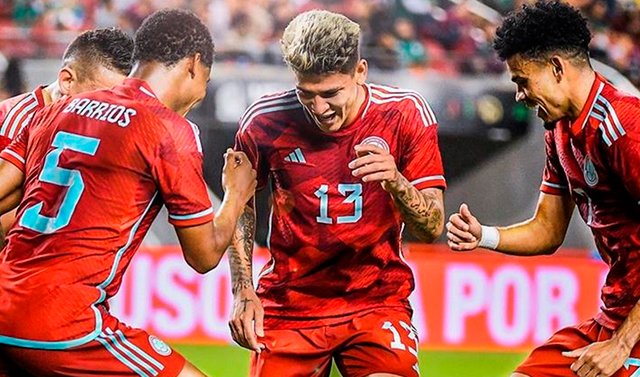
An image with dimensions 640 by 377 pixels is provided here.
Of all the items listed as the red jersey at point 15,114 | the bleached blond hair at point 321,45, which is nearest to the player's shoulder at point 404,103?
the bleached blond hair at point 321,45

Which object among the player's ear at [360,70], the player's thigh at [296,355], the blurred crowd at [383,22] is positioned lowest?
the blurred crowd at [383,22]

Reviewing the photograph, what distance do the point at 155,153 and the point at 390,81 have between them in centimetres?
766

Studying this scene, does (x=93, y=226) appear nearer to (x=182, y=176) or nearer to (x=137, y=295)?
(x=182, y=176)

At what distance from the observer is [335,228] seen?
4363 mm

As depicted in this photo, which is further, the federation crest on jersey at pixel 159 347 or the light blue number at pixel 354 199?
the light blue number at pixel 354 199

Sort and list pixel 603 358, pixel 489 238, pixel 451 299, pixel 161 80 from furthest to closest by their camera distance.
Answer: pixel 451 299 → pixel 489 238 → pixel 603 358 → pixel 161 80

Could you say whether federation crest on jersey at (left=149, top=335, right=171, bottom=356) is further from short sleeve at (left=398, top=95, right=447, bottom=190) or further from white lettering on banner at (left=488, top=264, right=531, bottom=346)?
white lettering on banner at (left=488, top=264, right=531, bottom=346)

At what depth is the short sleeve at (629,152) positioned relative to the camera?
3918mm

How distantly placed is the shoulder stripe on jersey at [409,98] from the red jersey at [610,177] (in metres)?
0.52

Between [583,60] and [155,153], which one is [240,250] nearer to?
[155,153]

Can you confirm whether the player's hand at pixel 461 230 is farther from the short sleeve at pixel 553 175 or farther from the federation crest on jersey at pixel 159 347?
the federation crest on jersey at pixel 159 347

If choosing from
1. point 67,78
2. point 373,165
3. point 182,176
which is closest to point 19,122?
point 67,78

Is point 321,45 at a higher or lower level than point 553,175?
higher

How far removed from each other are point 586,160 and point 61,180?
6.61 ft
